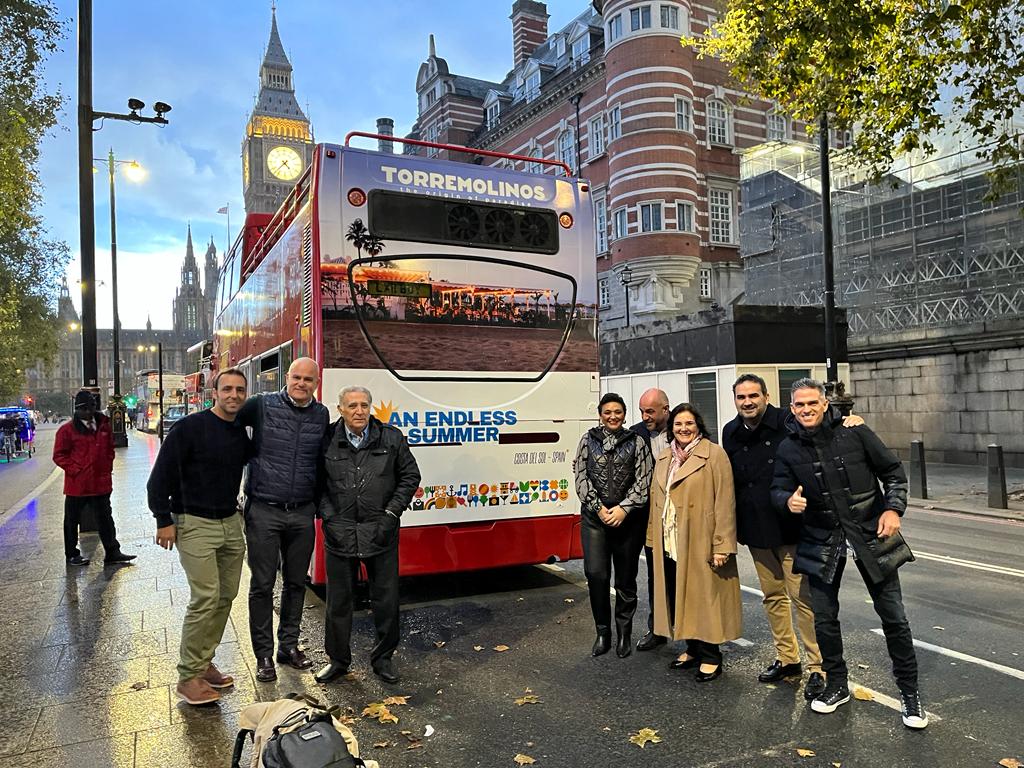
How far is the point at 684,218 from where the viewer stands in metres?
31.0

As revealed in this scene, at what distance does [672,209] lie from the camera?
30.8 meters

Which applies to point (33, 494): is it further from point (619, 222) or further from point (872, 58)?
point (619, 222)

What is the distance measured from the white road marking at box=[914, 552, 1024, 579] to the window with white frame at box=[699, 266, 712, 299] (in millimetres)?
26627

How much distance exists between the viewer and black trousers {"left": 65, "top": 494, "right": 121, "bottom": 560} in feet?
26.5

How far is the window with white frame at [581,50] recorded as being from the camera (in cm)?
3634

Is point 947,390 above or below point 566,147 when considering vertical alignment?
below

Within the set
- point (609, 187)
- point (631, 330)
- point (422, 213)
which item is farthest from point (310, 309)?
point (609, 187)

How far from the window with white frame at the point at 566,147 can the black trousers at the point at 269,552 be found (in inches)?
1352

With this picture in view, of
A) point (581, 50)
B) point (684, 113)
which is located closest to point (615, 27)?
point (684, 113)

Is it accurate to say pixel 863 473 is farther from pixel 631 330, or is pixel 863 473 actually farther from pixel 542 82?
pixel 542 82

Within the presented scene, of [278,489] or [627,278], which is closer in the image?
[278,489]

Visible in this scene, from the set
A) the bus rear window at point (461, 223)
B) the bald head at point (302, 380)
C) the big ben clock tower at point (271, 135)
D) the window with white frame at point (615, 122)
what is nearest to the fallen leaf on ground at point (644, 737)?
the bald head at point (302, 380)

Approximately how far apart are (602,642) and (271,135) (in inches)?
4185

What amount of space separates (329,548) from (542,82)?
129 ft
